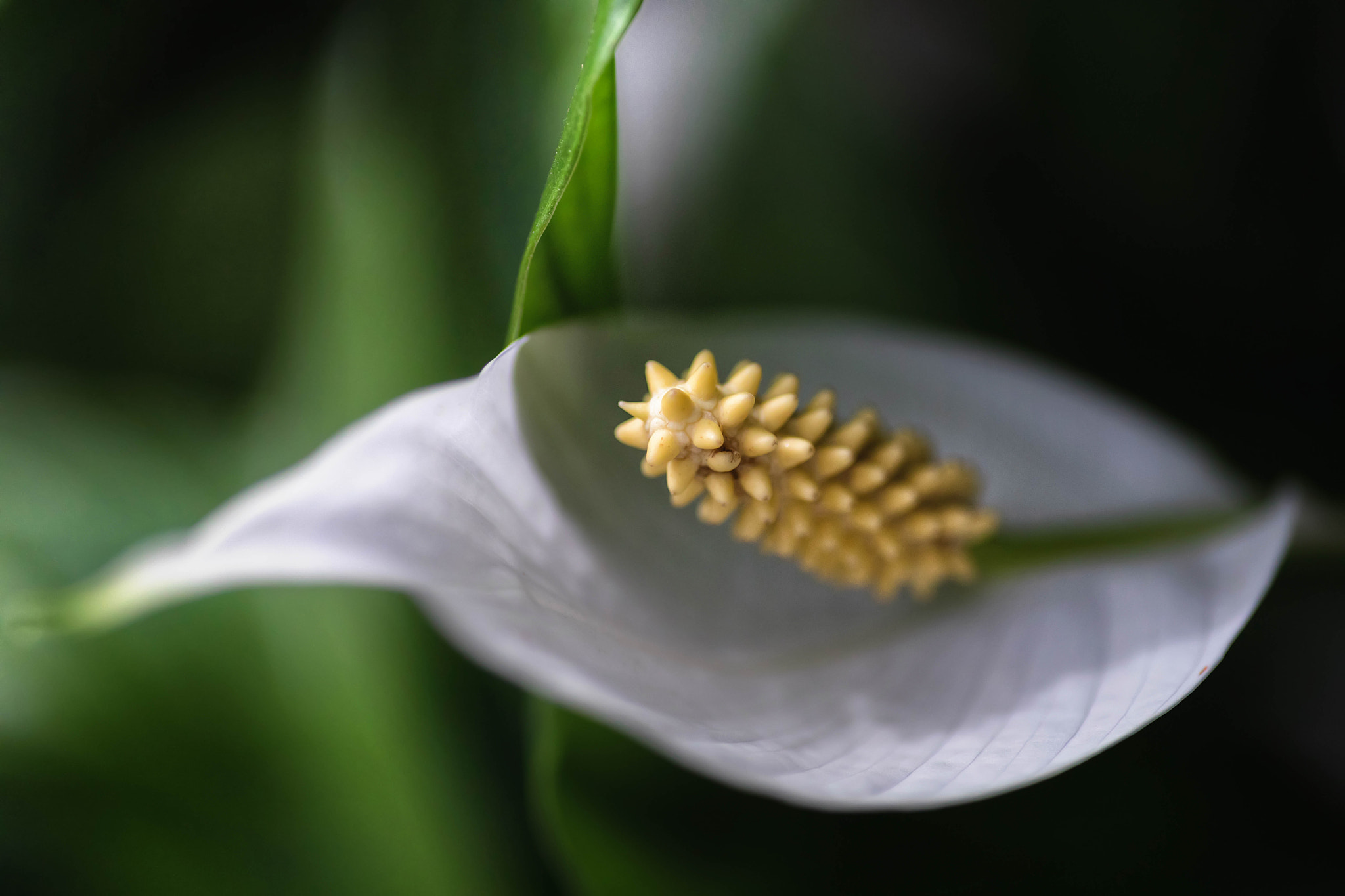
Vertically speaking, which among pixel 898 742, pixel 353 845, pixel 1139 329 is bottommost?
pixel 353 845

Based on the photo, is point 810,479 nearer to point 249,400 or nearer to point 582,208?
point 582,208

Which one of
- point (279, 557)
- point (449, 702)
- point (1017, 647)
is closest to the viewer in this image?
point (279, 557)

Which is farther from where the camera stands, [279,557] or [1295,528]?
[1295,528]

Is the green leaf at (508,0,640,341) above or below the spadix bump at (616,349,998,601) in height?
above

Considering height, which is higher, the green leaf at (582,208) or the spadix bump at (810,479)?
the green leaf at (582,208)

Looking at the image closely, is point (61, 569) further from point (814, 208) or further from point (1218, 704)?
point (1218, 704)

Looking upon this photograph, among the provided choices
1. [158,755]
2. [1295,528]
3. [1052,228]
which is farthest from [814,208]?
[158,755]

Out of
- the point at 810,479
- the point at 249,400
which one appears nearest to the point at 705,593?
the point at 810,479
